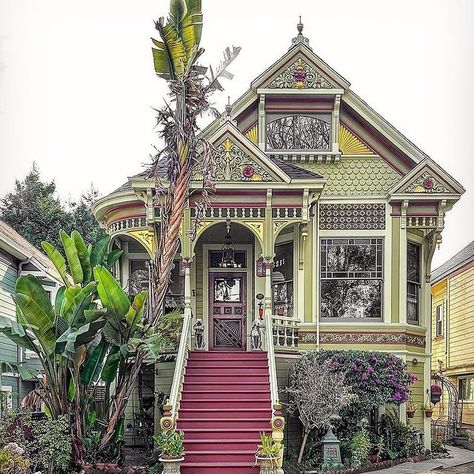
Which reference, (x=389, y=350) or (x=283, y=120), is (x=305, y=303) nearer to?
(x=389, y=350)

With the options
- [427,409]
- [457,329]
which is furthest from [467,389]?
[427,409]

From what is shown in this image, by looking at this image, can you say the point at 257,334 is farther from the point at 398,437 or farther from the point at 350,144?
the point at 350,144

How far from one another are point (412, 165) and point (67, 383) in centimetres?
877

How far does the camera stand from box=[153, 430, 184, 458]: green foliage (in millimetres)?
13195

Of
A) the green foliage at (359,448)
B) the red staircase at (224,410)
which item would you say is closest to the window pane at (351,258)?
the red staircase at (224,410)

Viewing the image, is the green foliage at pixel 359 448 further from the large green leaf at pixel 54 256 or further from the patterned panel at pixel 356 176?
the large green leaf at pixel 54 256

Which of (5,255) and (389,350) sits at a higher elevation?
(5,255)

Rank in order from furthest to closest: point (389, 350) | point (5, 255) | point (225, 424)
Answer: point (5, 255) → point (389, 350) → point (225, 424)

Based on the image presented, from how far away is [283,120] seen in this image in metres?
18.7

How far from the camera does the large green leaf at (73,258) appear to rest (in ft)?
46.8

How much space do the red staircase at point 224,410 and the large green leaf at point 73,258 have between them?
2857 millimetres

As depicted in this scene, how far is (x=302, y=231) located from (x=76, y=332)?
6018 millimetres

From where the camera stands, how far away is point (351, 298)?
1800 centimetres

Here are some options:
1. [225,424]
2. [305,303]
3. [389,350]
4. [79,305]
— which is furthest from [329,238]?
[79,305]
